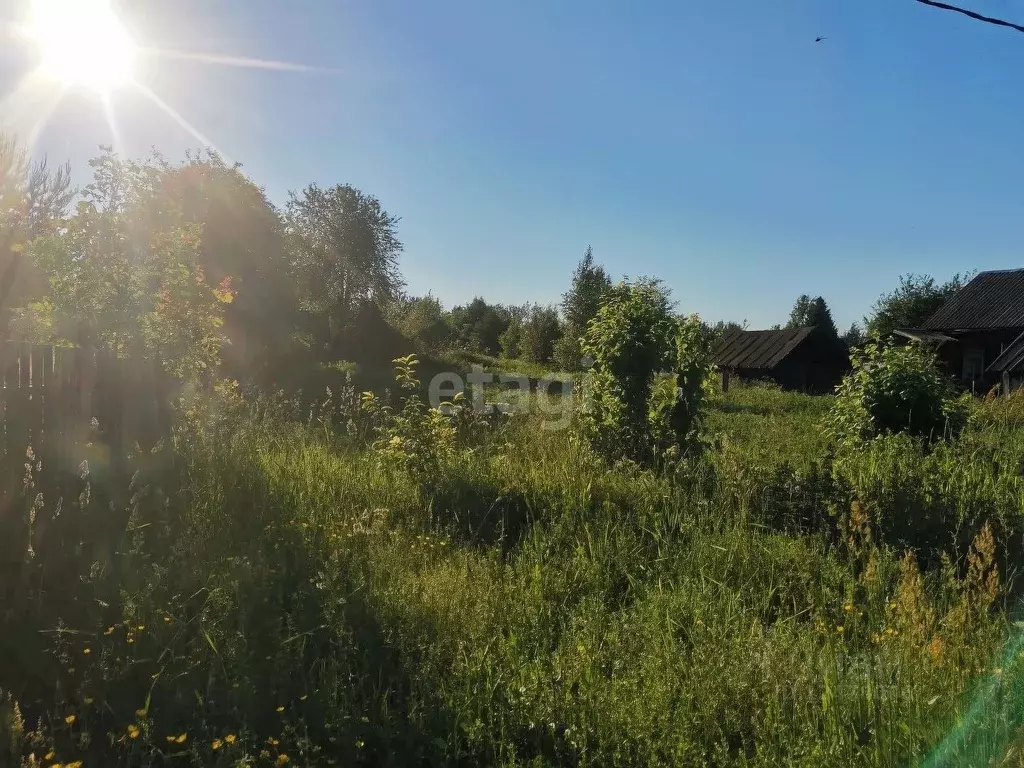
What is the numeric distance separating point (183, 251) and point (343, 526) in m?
5.58

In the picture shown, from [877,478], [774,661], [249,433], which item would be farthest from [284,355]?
[774,661]

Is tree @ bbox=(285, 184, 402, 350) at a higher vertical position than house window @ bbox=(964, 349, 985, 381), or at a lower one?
higher

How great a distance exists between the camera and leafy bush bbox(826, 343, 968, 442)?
787 cm

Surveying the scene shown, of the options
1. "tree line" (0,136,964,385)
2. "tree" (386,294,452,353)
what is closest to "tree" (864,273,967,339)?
"tree line" (0,136,964,385)

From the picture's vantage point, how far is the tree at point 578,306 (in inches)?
1294

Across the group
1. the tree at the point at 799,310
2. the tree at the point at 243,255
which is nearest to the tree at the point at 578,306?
the tree at the point at 243,255

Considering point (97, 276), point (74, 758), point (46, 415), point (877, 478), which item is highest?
point (97, 276)

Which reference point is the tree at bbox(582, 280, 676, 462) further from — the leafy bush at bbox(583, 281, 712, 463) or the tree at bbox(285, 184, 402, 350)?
the tree at bbox(285, 184, 402, 350)

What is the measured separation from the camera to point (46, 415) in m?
5.11

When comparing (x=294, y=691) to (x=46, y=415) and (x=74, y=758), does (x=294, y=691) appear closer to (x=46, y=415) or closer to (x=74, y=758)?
(x=74, y=758)

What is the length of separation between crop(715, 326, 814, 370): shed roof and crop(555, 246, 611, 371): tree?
260 inches

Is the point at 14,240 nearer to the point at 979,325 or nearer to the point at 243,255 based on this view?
the point at 243,255

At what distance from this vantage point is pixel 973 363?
28.8 meters

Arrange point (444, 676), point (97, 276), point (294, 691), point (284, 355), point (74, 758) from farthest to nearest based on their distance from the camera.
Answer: point (284, 355), point (97, 276), point (444, 676), point (294, 691), point (74, 758)
